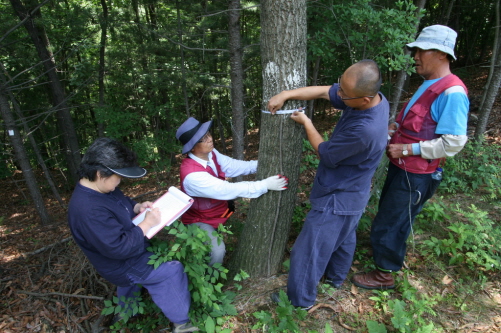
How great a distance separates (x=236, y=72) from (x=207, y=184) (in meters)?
4.23

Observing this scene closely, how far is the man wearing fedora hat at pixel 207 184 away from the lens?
8.80 ft

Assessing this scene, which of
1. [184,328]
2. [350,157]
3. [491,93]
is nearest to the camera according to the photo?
[350,157]

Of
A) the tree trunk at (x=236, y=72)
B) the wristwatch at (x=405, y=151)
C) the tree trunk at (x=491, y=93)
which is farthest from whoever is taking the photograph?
the tree trunk at (x=236, y=72)

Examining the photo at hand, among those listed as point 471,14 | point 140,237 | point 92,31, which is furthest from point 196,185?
point 471,14

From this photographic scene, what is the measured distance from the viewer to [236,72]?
246 inches

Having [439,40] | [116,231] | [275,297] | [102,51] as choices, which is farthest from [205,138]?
[102,51]

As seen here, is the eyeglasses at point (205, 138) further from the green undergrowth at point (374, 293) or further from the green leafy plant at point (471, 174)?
the green leafy plant at point (471, 174)

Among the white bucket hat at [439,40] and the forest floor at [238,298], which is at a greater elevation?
the white bucket hat at [439,40]

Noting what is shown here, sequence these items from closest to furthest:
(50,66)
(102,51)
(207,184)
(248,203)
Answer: (207,184)
(248,203)
(50,66)
(102,51)

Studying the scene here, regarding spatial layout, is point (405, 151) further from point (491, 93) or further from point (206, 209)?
point (491, 93)

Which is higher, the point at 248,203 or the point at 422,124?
the point at 422,124

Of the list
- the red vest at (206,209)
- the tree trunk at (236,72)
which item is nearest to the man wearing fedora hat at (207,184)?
the red vest at (206,209)

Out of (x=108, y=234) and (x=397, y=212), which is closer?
(x=108, y=234)

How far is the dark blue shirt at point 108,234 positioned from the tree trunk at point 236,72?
4.17m
